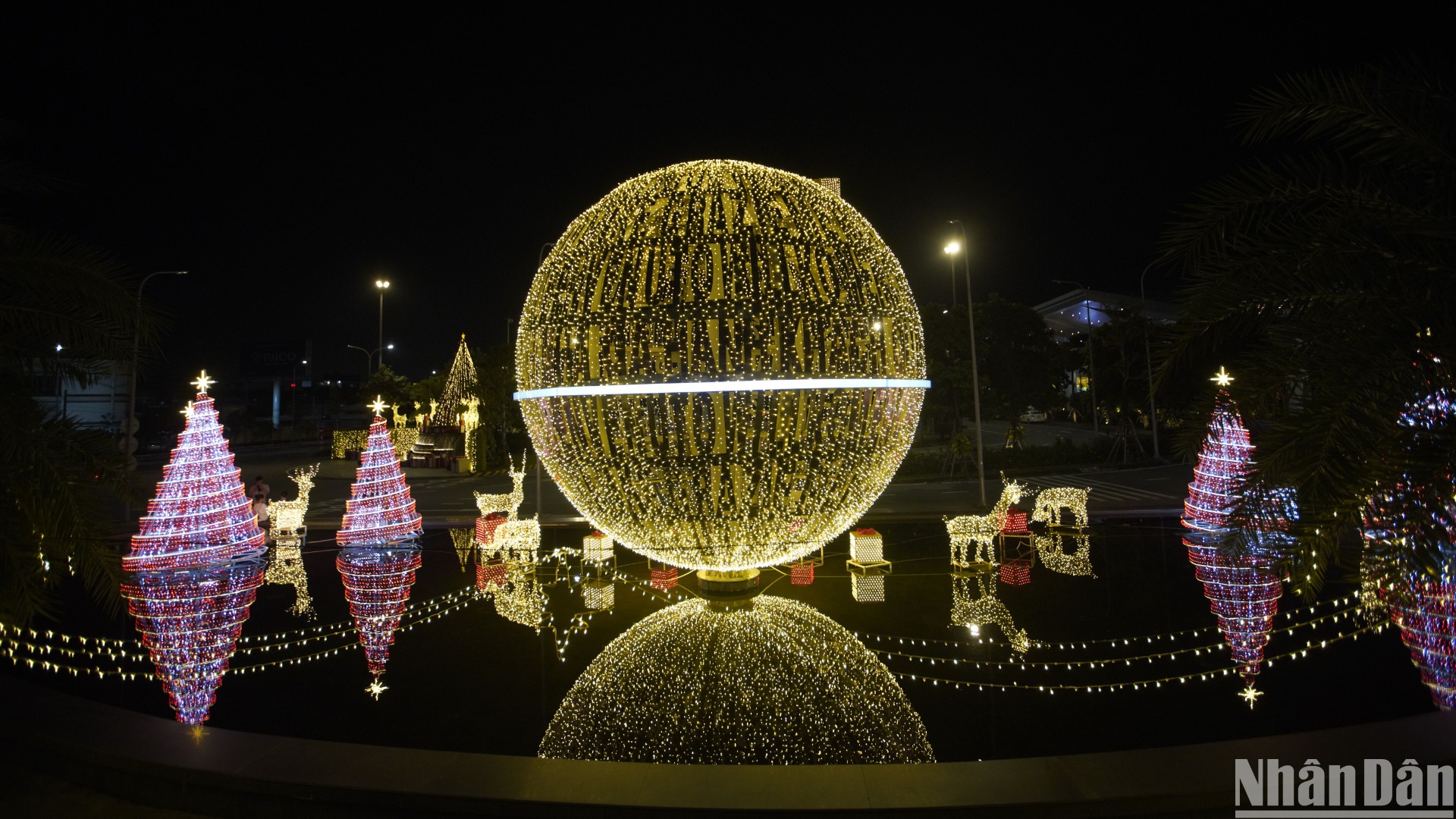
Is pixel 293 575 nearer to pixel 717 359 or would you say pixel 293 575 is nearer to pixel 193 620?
pixel 193 620

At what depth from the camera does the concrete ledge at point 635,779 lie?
3.15 m

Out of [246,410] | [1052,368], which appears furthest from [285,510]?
[246,410]

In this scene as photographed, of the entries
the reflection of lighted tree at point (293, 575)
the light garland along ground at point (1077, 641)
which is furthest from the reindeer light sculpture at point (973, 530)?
the reflection of lighted tree at point (293, 575)

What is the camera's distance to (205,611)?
697 cm

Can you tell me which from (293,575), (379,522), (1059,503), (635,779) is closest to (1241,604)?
(1059,503)

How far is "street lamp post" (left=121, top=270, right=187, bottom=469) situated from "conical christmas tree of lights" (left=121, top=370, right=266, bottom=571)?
1.95ft

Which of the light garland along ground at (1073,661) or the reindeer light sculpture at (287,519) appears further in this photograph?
the reindeer light sculpture at (287,519)

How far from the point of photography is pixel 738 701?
15.1ft

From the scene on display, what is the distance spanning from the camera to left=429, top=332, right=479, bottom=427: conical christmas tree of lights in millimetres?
27478

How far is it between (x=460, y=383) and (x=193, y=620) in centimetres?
2229

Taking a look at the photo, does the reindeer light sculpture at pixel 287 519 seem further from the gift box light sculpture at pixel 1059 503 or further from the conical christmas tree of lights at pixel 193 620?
the gift box light sculpture at pixel 1059 503

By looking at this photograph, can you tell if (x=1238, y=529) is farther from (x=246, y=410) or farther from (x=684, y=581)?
(x=246, y=410)

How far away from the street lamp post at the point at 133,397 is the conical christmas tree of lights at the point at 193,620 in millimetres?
989

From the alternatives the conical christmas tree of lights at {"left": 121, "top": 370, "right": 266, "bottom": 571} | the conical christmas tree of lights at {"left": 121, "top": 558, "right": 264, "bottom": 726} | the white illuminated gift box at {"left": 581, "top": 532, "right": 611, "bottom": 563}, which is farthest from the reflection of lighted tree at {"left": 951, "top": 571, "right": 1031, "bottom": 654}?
the conical christmas tree of lights at {"left": 121, "top": 370, "right": 266, "bottom": 571}
